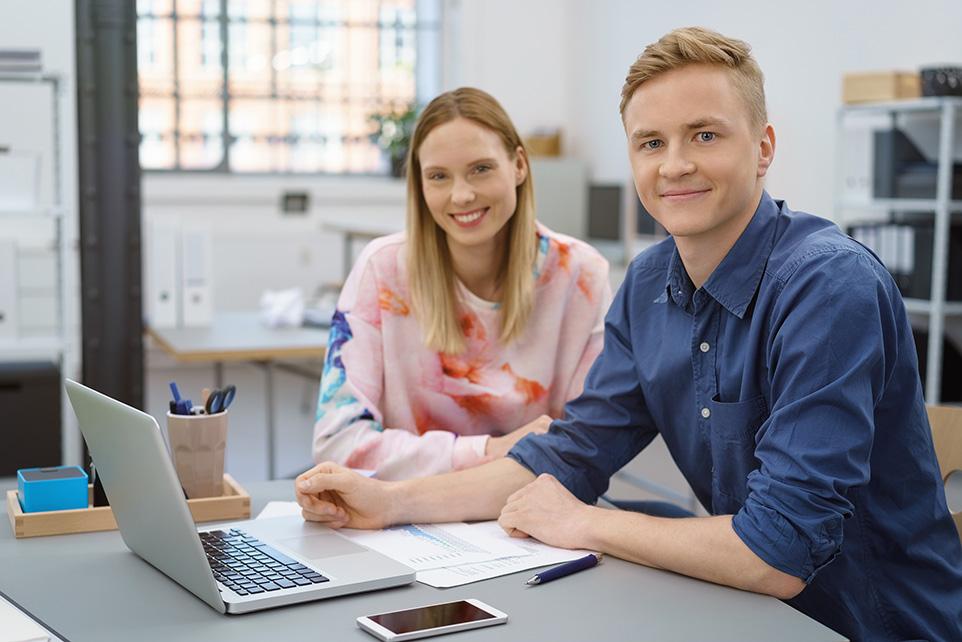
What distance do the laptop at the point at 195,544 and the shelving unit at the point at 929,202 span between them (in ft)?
10.3

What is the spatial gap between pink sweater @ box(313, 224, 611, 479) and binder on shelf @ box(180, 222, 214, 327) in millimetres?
1951

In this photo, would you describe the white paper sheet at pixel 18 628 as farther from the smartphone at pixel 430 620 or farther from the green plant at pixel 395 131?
the green plant at pixel 395 131

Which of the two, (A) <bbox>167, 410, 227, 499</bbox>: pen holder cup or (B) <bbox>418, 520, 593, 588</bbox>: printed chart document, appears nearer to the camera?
(B) <bbox>418, 520, 593, 588</bbox>: printed chart document

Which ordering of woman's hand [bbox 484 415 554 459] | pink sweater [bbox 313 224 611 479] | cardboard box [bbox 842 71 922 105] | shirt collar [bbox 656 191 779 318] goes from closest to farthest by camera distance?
shirt collar [bbox 656 191 779 318], woman's hand [bbox 484 415 554 459], pink sweater [bbox 313 224 611 479], cardboard box [bbox 842 71 922 105]

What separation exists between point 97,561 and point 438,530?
401 millimetres

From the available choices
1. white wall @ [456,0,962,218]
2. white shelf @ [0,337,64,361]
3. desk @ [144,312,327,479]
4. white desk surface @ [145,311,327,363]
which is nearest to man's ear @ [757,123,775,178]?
white desk surface @ [145,311,327,363]

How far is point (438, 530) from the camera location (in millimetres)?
1284

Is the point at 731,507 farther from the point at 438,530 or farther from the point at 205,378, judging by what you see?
the point at 205,378

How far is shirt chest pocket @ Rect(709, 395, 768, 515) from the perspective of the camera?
1.24 meters

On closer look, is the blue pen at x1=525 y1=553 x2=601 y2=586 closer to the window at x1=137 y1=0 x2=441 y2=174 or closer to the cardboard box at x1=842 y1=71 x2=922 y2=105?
the cardboard box at x1=842 y1=71 x2=922 y2=105

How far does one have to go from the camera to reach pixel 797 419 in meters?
1.10

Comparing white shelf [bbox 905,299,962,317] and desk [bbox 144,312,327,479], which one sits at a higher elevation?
white shelf [bbox 905,299,962,317]

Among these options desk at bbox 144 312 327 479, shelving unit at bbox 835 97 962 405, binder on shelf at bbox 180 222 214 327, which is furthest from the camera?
shelving unit at bbox 835 97 962 405

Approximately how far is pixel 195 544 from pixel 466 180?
3.23ft
